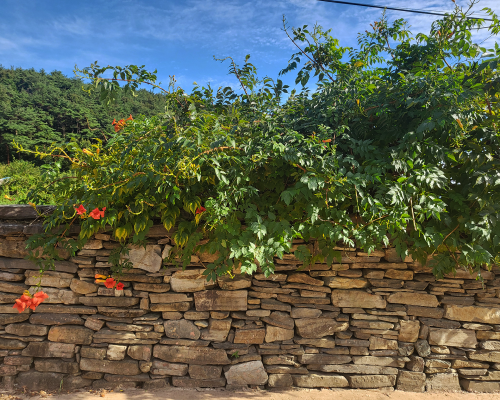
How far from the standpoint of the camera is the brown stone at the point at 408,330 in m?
2.96

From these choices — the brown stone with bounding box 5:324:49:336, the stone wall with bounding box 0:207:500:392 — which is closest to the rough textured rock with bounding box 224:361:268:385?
the stone wall with bounding box 0:207:500:392

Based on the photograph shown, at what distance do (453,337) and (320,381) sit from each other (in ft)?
4.19

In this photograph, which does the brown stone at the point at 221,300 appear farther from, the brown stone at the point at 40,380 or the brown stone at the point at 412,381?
the brown stone at the point at 412,381

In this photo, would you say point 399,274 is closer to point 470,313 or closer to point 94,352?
point 470,313

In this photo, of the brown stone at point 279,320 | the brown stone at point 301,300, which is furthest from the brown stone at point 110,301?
the brown stone at point 301,300

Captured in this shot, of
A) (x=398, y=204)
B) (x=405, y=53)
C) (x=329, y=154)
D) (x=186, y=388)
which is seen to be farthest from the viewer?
(x=405, y=53)

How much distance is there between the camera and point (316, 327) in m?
2.91

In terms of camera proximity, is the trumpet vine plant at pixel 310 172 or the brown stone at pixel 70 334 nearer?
the trumpet vine plant at pixel 310 172

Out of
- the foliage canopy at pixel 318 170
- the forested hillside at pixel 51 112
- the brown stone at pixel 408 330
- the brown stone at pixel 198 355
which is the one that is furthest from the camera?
the forested hillside at pixel 51 112

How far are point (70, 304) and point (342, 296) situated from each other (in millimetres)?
2460

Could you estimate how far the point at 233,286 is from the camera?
2.88 m

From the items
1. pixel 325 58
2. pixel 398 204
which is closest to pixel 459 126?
pixel 398 204

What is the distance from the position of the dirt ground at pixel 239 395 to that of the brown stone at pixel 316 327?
1.60ft

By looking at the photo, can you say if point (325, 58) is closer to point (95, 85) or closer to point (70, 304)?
point (95, 85)
